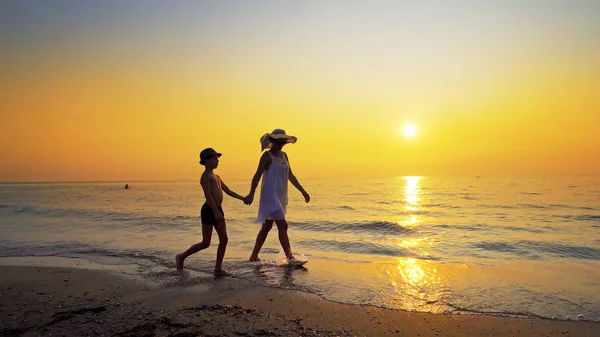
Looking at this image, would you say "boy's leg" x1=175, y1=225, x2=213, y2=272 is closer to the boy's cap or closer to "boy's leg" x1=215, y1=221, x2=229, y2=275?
"boy's leg" x1=215, y1=221, x2=229, y2=275

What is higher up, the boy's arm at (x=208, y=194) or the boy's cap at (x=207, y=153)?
the boy's cap at (x=207, y=153)

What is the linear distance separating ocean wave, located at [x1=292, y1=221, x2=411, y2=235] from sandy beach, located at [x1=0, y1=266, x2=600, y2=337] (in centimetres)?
846

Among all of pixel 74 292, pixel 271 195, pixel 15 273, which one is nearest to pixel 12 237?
pixel 15 273

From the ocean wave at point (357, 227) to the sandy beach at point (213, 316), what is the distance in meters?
8.46

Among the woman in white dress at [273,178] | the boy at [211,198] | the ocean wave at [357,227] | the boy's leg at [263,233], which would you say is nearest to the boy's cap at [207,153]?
the boy at [211,198]

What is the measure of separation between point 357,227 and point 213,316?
10725mm

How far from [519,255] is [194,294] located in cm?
742

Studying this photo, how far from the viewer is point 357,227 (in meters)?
14.3

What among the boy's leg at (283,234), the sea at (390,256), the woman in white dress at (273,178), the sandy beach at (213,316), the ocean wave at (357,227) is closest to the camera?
the sandy beach at (213,316)

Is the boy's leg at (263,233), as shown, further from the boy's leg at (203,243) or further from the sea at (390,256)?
the boy's leg at (203,243)

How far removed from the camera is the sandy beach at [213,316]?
146 inches

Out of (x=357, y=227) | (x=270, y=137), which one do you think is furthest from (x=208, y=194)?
(x=357, y=227)

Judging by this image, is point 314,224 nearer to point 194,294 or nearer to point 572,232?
A: point 572,232

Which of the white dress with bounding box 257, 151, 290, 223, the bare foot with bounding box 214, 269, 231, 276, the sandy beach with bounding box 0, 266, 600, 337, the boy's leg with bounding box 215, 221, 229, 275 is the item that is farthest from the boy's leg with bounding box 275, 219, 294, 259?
the sandy beach with bounding box 0, 266, 600, 337
